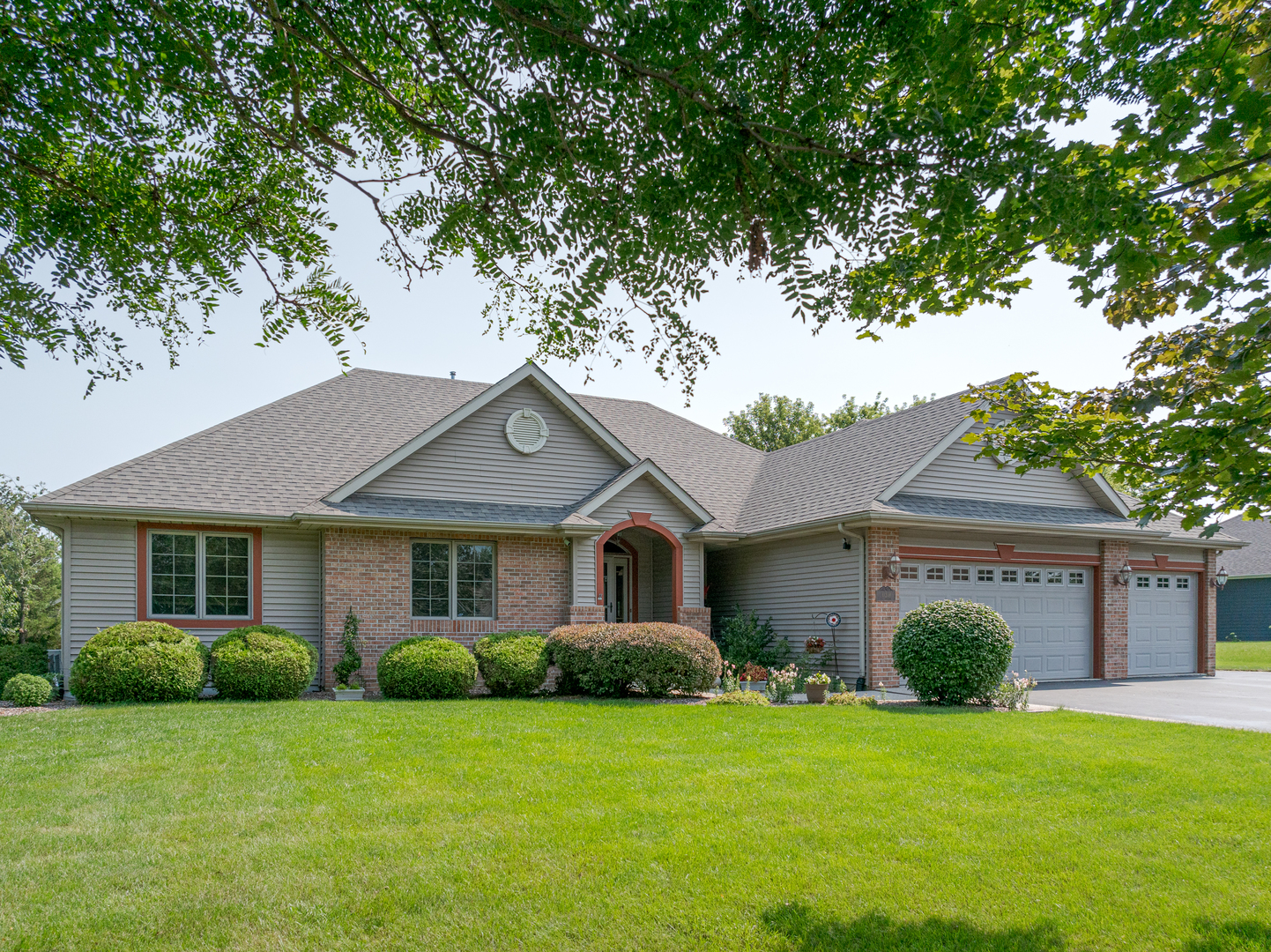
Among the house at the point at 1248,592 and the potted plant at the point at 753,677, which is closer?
the potted plant at the point at 753,677

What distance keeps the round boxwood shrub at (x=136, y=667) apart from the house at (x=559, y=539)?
5.24ft

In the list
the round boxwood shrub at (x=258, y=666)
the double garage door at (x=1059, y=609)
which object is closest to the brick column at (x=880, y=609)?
the double garage door at (x=1059, y=609)

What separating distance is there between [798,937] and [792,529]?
13.8 m

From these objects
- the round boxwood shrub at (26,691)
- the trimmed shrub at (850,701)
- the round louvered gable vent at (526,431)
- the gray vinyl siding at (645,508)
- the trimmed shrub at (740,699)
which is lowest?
the trimmed shrub at (850,701)

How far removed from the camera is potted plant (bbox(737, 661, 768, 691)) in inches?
679

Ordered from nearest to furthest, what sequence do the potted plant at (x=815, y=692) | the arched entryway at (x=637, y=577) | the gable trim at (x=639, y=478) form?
the potted plant at (x=815, y=692) → the gable trim at (x=639, y=478) → the arched entryway at (x=637, y=577)

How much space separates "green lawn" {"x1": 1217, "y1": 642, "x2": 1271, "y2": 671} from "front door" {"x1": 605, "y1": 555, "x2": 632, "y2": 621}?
52.0 ft

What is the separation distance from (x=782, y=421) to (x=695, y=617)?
1120 inches

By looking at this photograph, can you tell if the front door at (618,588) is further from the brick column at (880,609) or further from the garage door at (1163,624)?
the garage door at (1163,624)

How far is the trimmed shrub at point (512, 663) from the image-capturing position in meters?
15.2

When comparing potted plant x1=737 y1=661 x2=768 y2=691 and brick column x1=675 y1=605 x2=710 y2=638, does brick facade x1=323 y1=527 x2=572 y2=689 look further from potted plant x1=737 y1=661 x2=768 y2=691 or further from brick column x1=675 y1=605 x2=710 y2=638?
potted plant x1=737 y1=661 x2=768 y2=691

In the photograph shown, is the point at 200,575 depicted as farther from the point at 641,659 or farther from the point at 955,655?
the point at 955,655

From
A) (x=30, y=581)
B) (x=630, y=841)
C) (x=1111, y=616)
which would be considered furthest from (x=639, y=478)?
(x=30, y=581)

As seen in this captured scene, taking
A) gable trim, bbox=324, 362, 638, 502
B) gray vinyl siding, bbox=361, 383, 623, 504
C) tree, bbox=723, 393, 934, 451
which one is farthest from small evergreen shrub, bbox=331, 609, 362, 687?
tree, bbox=723, 393, 934, 451
